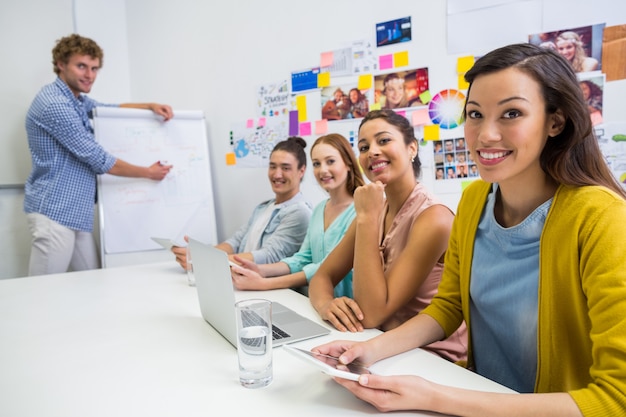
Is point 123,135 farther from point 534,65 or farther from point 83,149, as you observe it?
point 534,65

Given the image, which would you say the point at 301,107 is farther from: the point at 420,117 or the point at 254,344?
the point at 254,344

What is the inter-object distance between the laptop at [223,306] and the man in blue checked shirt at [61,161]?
181cm

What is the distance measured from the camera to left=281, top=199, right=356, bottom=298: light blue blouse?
1.73 meters

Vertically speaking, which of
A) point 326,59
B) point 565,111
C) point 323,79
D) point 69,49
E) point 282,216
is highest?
point 69,49

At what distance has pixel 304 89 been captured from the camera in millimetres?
2574

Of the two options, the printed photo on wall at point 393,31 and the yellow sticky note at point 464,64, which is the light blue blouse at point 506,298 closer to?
the yellow sticky note at point 464,64

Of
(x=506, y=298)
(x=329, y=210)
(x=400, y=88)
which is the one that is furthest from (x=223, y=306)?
(x=400, y=88)

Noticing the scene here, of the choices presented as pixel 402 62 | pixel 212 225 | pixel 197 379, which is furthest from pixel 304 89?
pixel 197 379

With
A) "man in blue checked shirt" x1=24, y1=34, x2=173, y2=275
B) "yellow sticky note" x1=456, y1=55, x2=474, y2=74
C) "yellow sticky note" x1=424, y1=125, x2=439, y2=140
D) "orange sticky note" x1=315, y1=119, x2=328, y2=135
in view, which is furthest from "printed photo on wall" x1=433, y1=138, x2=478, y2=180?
"man in blue checked shirt" x1=24, y1=34, x2=173, y2=275

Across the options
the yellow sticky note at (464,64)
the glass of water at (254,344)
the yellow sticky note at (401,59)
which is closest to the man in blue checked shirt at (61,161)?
the yellow sticky note at (401,59)

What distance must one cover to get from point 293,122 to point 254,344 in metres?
1.98

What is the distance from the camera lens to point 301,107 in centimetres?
260

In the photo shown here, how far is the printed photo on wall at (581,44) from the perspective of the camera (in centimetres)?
167

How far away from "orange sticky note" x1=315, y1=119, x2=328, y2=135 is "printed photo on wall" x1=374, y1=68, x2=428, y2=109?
1.14 feet
